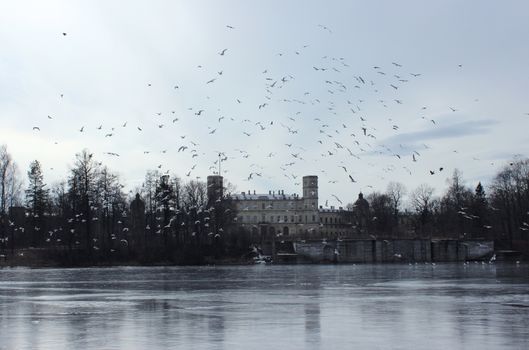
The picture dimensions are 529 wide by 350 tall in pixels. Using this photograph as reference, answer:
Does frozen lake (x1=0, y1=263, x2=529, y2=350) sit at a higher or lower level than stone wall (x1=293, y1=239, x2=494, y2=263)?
lower

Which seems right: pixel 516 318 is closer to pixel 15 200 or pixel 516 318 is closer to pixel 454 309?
pixel 454 309

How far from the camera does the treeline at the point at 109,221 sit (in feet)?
348

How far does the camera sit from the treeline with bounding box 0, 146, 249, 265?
348ft

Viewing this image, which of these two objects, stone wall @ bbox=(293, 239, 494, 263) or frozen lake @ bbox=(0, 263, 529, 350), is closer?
frozen lake @ bbox=(0, 263, 529, 350)

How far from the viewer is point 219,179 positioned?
134500 mm

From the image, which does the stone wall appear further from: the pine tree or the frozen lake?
the frozen lake

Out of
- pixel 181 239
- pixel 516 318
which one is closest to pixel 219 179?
pixel 181 239

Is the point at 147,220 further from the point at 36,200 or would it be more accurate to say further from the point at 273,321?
the point at 273,321

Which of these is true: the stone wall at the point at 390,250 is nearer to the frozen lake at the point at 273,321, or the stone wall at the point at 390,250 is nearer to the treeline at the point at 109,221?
the treeline at the point at 109,221

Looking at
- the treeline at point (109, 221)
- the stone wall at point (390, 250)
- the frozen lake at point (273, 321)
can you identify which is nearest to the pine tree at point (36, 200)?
the treeline at point (109, 221)

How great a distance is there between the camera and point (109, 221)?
4727 inches

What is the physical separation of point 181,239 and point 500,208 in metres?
59.8

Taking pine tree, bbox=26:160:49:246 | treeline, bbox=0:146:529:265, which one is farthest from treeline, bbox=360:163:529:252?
pine tree, bbox=26:160:49:246

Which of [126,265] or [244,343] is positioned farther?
[126,265]
